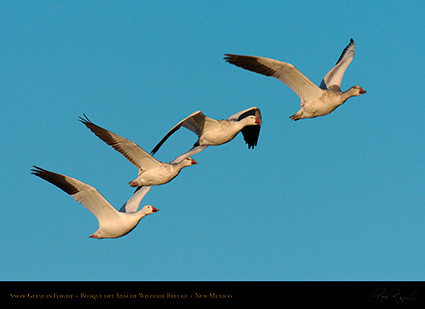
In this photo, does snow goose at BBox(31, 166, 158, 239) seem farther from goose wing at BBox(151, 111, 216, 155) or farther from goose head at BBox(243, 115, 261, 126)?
goose head at BBox(243, 115, 261, 126)

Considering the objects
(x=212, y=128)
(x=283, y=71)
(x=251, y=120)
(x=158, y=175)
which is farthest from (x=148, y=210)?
(x=283, y=71)

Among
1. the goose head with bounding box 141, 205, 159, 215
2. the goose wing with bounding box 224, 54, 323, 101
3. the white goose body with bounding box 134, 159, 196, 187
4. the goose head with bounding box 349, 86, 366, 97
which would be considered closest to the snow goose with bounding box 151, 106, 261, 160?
the white goose body with bounding box 134, 159, 196, 187

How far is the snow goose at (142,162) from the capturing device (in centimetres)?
1459

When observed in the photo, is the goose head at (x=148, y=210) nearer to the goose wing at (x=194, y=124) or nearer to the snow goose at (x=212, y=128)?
the goose wing at (x=194, y=124)

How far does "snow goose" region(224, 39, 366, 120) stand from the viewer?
1519 cm

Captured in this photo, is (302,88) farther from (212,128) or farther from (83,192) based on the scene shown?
(83,192)

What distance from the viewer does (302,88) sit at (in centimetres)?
1555

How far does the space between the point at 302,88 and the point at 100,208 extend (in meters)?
5.26

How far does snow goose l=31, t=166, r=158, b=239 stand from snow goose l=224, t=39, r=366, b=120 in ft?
12.8
